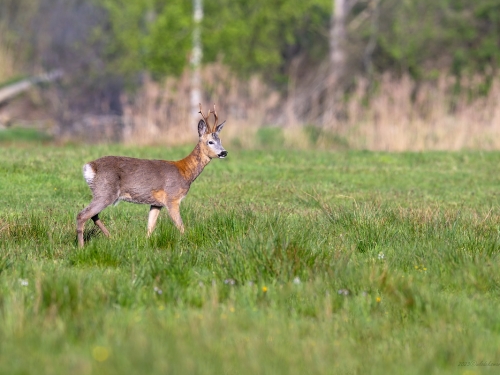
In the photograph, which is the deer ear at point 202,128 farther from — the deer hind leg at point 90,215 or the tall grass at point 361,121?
the tall grass at point 361,121

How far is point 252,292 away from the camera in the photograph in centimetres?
621

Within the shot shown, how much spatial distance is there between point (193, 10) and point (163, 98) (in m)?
7.85

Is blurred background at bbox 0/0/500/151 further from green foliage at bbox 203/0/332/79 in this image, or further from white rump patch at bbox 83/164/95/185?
white rump patch at bbox 83/164/95/185

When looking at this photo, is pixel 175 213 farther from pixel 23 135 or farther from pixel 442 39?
pixel 442 39

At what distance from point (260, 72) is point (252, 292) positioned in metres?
23.6

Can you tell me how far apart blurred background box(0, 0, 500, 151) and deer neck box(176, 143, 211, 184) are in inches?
337

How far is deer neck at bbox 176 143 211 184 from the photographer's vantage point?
31.0 feet

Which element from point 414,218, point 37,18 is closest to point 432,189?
point 414,218

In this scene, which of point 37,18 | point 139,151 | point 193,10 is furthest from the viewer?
point 37,18

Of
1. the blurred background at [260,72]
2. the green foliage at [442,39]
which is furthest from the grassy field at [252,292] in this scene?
the green foliage at [442,39]

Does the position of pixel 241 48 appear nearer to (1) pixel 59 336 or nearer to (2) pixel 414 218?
(2) pixel 414 218

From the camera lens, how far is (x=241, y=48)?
2880 centimetres

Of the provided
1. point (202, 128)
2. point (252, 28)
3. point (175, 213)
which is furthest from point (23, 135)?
point (175, 213)

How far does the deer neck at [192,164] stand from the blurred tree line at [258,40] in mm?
16043
